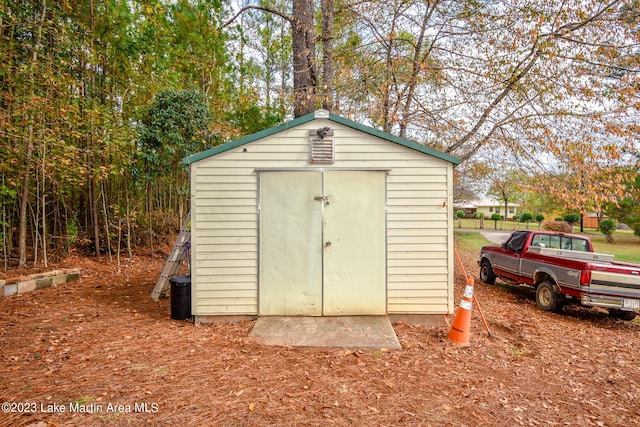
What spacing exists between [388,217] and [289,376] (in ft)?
8.41

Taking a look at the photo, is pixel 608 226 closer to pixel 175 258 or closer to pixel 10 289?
pixel 175 258

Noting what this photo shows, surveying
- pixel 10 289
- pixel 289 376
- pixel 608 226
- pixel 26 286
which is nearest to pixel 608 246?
pixel 608 226

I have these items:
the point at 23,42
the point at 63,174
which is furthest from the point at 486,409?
the point at 23,42

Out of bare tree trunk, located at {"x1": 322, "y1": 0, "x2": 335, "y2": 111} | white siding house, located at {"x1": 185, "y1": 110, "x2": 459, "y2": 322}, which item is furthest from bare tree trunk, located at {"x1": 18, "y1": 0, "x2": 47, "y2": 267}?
bare tree trunk, located at {"x1": 322, "y1": 0, "x2": 335, "y2": 111}

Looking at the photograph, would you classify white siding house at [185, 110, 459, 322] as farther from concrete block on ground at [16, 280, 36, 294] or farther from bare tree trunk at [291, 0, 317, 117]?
concrete block on ground at [16, 280, 36, 294]

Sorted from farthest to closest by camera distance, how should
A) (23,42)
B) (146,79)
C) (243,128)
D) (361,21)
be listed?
1. (243,128)
2. (146,79)
3. (361,21)
4. (23,42)

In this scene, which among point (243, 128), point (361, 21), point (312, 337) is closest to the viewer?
point (312, 337)

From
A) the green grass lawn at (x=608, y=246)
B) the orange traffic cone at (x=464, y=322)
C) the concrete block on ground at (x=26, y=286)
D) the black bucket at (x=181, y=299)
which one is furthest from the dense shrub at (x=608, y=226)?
the concrete block on ground at (x=26, y=286)

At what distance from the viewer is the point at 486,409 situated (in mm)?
2799

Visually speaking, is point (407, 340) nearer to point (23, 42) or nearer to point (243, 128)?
point (23, 42)

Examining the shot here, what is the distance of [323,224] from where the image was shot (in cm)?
478

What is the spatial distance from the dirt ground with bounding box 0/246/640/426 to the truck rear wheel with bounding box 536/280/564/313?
3.36 ft

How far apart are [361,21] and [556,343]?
7901 mm

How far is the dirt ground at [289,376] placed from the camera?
2625mm
